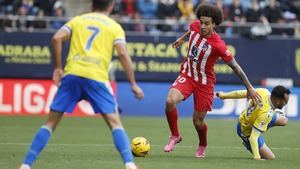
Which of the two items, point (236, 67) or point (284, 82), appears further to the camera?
point (284, 82)

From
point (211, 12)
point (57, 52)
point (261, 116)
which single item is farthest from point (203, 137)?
point (57, 52)

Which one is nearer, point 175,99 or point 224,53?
point 224,53

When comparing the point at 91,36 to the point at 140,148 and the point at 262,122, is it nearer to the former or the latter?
the point at 140,148

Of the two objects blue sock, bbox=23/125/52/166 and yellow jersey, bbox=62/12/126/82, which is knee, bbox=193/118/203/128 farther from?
blue sock, bbox=23/125/52/166

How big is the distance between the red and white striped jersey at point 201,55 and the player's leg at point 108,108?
11.9 ft

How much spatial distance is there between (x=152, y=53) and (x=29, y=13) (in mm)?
4021

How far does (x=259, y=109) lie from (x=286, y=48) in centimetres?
1266

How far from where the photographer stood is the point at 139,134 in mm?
17562

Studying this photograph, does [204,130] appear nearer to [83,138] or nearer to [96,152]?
[96,152]

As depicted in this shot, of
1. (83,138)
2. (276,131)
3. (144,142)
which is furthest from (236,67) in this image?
(276,131)

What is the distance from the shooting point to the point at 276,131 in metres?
19.6

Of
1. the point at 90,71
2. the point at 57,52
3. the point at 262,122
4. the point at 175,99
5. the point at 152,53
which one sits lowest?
the point at 152,53

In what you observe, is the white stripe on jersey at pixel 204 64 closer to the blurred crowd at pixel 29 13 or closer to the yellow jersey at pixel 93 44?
the yellow jersey at pixel 93 44

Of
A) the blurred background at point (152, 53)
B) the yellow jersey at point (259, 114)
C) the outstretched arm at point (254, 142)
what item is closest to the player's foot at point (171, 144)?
the yellow jersey at point (259, 114)
